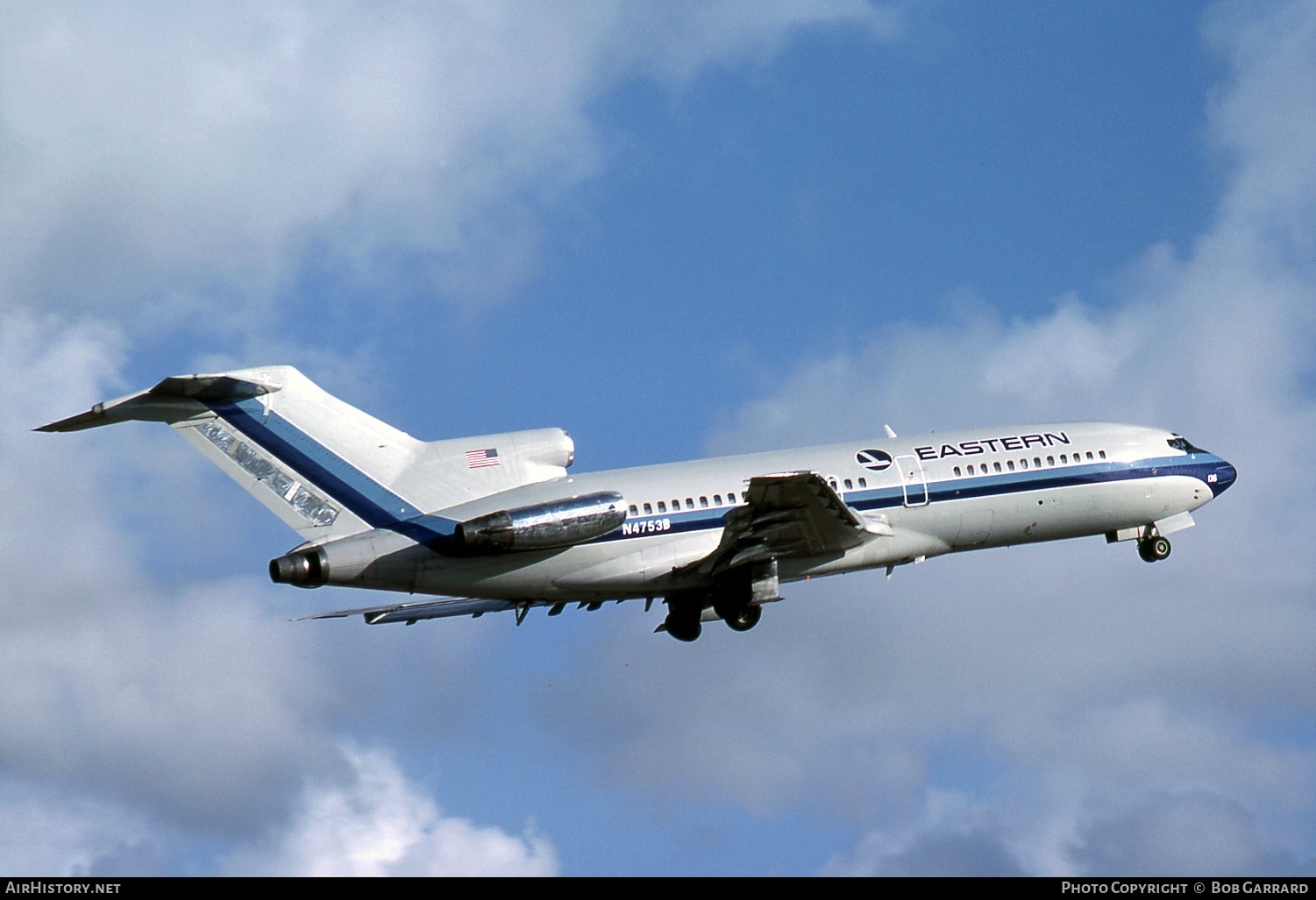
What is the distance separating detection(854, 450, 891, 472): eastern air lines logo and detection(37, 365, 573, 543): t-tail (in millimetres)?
8923

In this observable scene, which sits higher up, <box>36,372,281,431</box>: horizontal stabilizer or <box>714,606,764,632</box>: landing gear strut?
<box>36,372,281,431</box>: horizontal stabilizer

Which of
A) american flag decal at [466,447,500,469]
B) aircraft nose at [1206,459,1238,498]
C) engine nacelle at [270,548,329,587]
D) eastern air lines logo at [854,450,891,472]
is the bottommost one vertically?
engine nacelle at [270,548,329,587]

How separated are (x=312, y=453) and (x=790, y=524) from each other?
34.9 feet

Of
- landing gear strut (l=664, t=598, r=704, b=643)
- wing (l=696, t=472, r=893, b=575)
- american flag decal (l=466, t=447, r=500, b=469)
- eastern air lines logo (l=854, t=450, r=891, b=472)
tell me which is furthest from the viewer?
landing gear strut (l=664, t=598, r=704, b=643)

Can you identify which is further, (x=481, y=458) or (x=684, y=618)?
(x=684, y=618)

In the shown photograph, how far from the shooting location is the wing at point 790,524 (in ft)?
119

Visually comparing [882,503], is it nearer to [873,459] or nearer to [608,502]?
[873,459]

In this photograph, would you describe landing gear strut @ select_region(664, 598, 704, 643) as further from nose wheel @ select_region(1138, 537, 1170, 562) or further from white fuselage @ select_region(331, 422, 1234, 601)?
nose wheel @ select_region(1138, 537, 1170, 562)

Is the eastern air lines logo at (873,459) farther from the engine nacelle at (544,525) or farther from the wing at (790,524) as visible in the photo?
the engine nacelle at (544,525)

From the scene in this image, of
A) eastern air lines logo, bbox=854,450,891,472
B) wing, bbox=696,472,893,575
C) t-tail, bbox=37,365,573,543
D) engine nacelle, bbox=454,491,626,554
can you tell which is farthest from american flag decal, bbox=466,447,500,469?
eastern air lines logo, bbox=854,450,891,472

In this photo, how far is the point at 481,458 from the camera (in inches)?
1458

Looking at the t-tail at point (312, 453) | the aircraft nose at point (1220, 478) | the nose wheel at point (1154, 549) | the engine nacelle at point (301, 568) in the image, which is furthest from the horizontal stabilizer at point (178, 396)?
the aircraft nose at point (1220, 478)

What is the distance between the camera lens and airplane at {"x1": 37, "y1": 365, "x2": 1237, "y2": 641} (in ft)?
115

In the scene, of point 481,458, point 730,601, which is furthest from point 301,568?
point 730,601
